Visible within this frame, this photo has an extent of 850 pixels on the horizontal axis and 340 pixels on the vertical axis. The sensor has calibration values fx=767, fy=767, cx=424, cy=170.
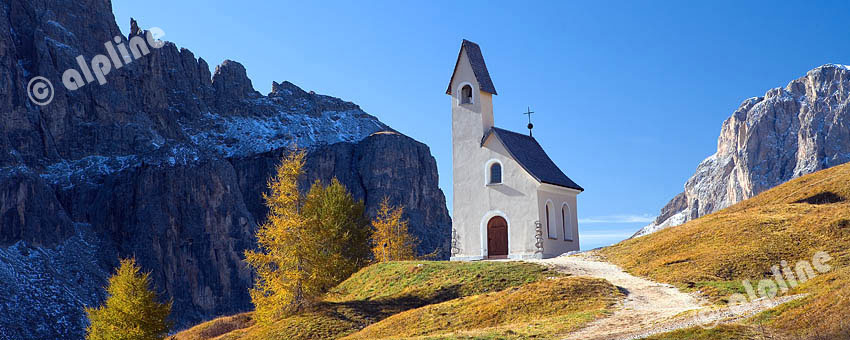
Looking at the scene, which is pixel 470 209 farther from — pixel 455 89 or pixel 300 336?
pixel 300 336

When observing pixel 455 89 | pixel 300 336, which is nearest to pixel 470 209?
pixel 455 89

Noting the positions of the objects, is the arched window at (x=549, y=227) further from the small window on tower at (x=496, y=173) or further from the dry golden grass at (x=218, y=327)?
the dry golden grass at (x=218, y=327)

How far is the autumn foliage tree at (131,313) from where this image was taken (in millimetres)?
38581

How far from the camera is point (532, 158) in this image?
4656cm

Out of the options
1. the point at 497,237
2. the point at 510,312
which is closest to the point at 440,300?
the point at 510,312

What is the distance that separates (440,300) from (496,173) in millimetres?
13183

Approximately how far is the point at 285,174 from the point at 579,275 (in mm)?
15457

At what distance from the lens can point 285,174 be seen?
38719 millimetres

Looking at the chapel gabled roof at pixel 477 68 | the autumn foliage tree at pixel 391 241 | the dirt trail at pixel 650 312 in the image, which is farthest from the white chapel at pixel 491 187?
the autumn foliage tree at pixel 391 241

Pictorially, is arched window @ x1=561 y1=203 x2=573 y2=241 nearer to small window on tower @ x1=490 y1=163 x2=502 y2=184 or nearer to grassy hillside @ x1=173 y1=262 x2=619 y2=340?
small window on tower @ x1=490 y1=163 x2=502 y2=184

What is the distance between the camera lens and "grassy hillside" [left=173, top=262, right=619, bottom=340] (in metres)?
27.0

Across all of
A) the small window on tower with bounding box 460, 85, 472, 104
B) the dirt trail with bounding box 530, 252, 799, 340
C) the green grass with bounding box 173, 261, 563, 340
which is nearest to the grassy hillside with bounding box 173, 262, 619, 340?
the green grass with bounding box 173, 261, 563, 340

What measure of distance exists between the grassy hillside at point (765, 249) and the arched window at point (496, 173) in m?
7.34

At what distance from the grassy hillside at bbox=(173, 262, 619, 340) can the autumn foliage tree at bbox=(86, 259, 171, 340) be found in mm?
4035
